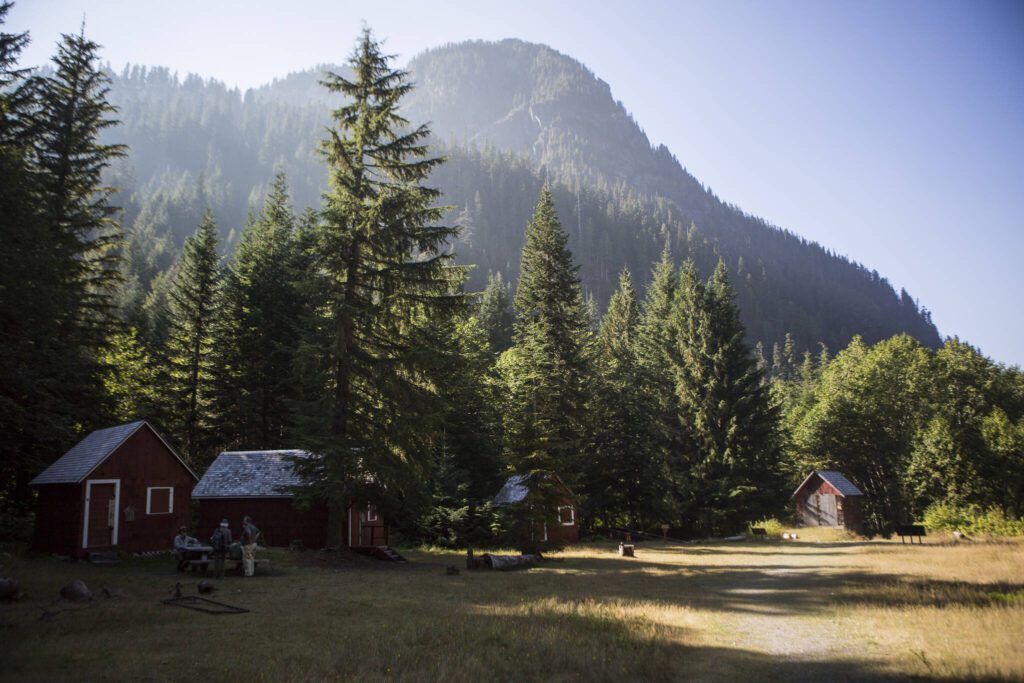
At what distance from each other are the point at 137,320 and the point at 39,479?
25.2 m

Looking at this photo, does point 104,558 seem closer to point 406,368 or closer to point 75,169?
point 406,368

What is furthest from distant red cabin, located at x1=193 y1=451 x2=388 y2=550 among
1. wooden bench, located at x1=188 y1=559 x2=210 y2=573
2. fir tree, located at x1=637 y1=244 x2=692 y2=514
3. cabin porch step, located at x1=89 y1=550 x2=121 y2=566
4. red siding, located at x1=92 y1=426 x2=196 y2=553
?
fir tree, located at x1=637 y1=244 x2=692 y2=514

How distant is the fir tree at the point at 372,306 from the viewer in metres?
23.7

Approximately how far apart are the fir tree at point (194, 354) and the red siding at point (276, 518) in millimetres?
11980

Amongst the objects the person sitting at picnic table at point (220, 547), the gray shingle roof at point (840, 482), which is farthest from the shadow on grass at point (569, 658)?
the gray shingle roof at point (840, 482)

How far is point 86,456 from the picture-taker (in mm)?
24734

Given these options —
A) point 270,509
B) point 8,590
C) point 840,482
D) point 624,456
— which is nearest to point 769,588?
point 8,590

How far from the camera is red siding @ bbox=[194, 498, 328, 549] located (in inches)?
1143

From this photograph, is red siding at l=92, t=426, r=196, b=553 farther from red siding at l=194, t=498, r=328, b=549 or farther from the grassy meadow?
the grassy meadow

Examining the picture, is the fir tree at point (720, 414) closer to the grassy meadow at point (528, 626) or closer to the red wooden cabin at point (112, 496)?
the grassy meadow at point (528, 626)

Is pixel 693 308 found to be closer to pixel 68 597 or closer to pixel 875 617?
pixel 875 617

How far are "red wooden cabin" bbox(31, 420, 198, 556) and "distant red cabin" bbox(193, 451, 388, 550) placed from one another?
2.38 m

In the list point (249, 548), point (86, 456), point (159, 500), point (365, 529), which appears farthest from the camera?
point (365, 529)

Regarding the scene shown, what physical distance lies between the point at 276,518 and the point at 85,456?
8861mm
